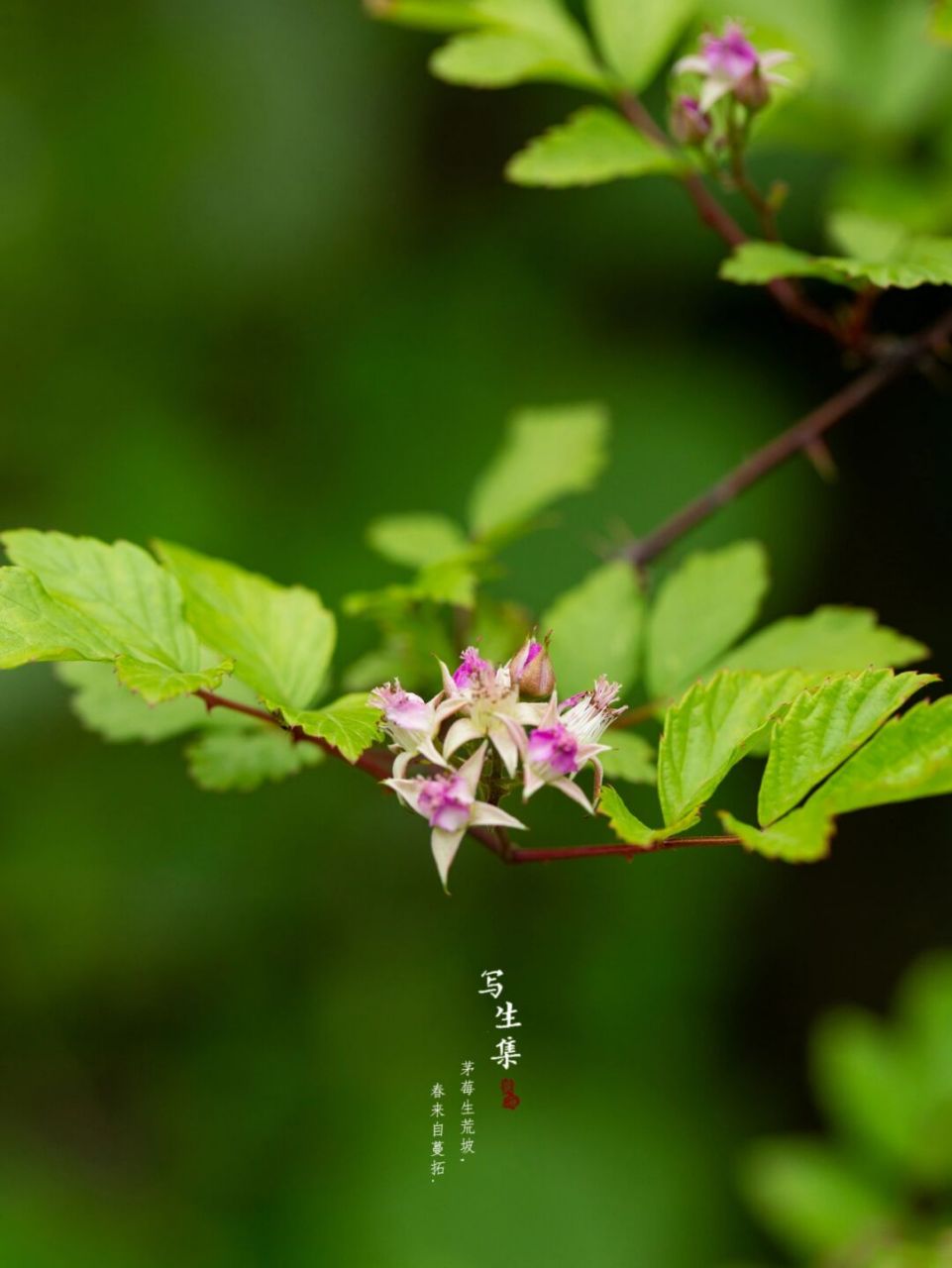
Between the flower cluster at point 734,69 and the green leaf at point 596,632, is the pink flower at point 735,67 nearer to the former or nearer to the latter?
the flower cluster at point 734,69

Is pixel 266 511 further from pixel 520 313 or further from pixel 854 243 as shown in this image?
pixel 854 243

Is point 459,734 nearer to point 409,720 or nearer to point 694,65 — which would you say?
point 409,720

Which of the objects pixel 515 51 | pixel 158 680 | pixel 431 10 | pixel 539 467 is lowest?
pixel 158 680

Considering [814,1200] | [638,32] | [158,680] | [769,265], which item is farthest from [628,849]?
[814,1200]

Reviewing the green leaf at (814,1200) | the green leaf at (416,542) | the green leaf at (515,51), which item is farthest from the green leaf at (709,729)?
the green leaf at (814,1200)

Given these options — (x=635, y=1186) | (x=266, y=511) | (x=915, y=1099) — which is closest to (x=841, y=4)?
(x=266, y=511)

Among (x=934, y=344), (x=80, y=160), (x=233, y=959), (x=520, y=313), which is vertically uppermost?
(x=80, y=160)

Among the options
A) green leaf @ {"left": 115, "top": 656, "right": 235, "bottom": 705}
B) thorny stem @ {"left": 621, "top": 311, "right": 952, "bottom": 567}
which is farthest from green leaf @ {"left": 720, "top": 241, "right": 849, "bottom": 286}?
green leaf @ {"left": 115, "top": 656, "right": 235, "bottom": 705}
